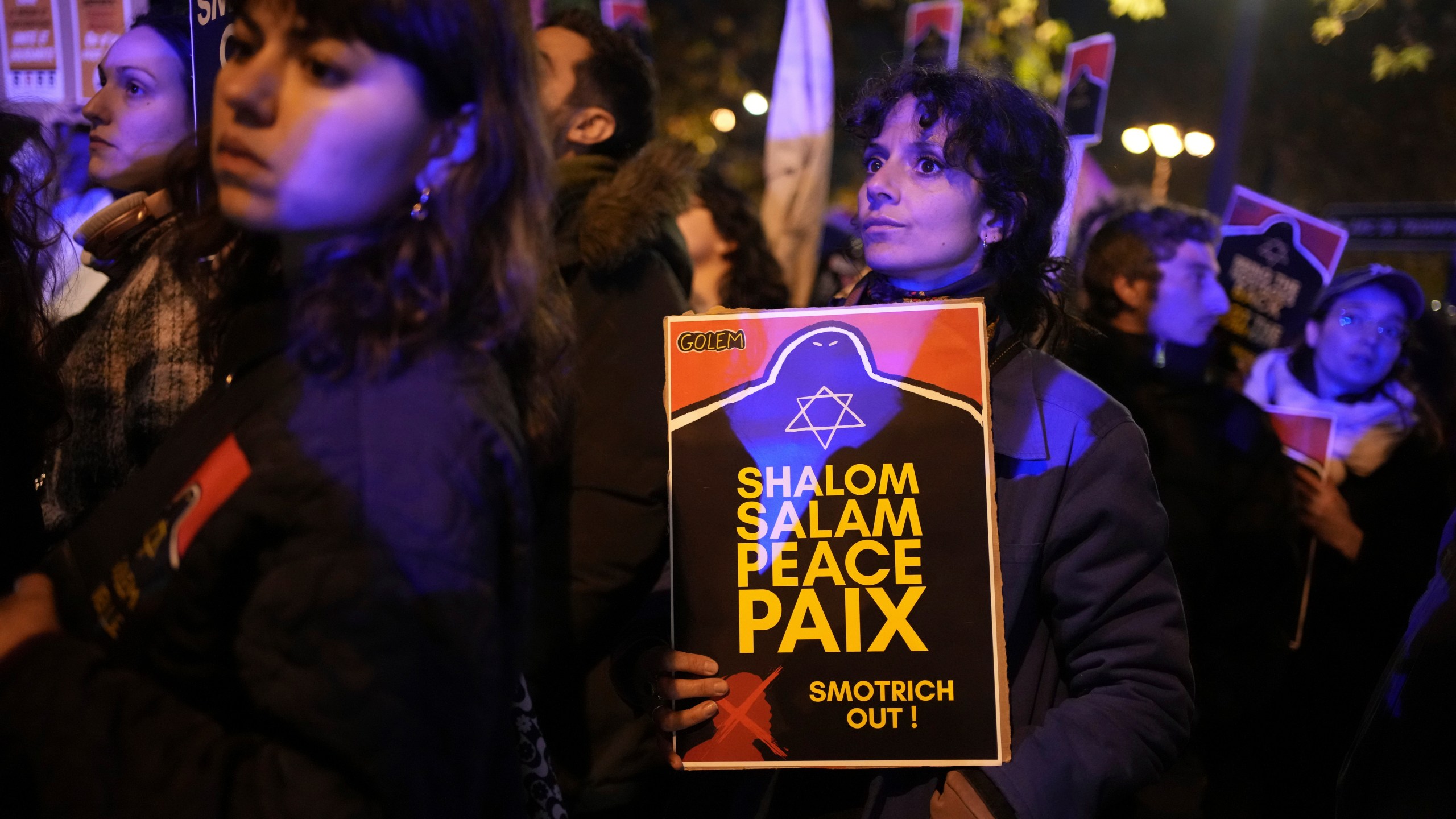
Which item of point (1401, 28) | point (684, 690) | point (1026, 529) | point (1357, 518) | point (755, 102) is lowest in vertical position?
point (1357, 518)

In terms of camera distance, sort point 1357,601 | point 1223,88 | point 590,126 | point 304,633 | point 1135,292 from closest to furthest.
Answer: point 304,633
point 590,126
point 1135,292
point 1357,601
point 1223,88

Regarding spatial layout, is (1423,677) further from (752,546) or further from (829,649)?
(752,546)

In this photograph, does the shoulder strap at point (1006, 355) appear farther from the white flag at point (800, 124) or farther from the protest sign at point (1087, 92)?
the protest sign at point (1087, 92)

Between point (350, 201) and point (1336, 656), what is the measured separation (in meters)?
3.82

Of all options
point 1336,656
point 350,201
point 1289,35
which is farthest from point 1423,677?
point 1289,35

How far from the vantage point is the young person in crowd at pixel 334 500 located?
1.01m

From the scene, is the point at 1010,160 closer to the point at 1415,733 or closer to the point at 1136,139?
the point at 1415,733

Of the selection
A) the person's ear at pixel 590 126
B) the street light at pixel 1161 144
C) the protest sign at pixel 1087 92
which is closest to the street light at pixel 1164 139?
the street light at pixel 1161 144

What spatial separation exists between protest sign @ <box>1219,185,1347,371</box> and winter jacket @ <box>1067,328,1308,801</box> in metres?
0.99

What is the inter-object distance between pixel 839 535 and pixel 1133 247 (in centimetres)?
245

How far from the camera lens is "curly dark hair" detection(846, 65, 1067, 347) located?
74.2 inches

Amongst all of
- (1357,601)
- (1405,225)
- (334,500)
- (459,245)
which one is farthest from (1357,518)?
(1405,225)

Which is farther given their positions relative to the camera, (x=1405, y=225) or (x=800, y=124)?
(x=1405, y=225)

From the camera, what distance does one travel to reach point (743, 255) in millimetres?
3961
